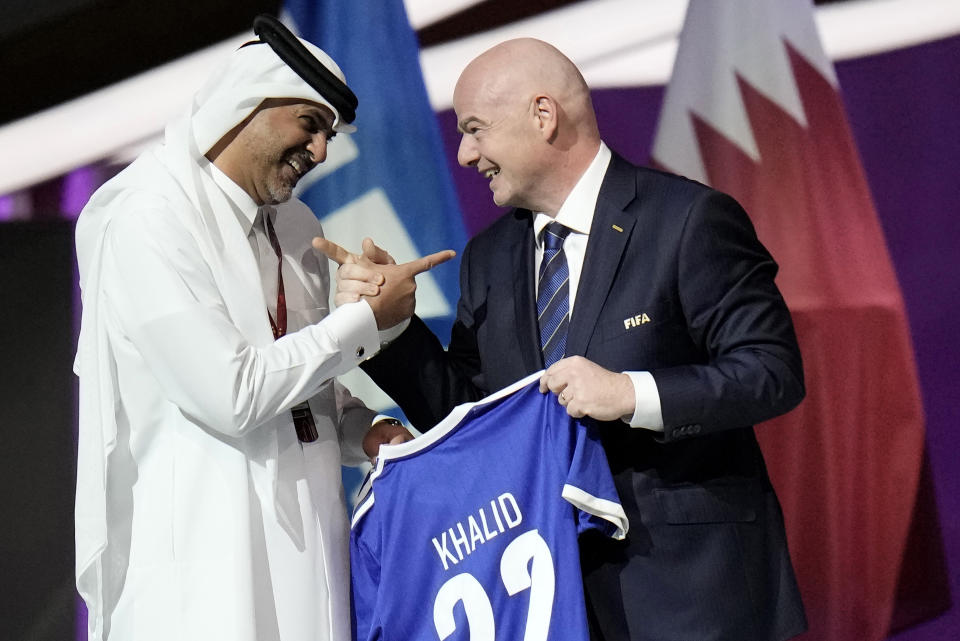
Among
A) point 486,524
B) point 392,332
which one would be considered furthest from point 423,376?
point 486,524

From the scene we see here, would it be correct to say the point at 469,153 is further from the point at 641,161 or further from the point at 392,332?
the point at 641,161

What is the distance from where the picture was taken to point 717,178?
3326 millimetres

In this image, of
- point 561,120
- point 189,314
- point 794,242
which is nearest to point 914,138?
point 794,242

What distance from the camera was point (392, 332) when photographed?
2461 mm

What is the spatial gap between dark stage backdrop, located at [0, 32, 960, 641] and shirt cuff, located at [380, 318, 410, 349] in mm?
977

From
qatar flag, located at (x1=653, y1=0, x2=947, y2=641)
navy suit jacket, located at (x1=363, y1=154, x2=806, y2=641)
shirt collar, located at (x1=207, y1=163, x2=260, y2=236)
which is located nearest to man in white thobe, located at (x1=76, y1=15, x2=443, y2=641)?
shirt collar, located at (x1=207, y1=163, x2=260, y2=236)

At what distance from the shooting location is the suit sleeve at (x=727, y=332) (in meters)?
2.10

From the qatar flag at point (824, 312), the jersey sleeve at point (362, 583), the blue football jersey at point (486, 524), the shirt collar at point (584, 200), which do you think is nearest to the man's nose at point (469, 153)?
the shirt collar at point (584, 200)

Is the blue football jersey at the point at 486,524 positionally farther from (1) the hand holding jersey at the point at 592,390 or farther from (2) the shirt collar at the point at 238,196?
(2) the shirt collar at the point at 238,196

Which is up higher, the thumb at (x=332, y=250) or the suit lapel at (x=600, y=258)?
the thumb at (x=332, y=250)

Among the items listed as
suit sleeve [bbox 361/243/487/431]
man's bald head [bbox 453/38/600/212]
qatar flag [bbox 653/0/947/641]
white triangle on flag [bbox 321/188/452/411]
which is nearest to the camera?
man's bald head [bbox 453/38/600/212]

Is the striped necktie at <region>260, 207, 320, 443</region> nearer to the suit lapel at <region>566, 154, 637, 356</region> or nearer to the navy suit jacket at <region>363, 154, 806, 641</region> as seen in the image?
the navy suit jacket at <region>363, 154, 806, 641</region>

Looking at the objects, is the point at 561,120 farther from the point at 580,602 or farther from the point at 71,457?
the point at 71,457

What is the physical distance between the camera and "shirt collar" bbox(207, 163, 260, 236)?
2.37m
